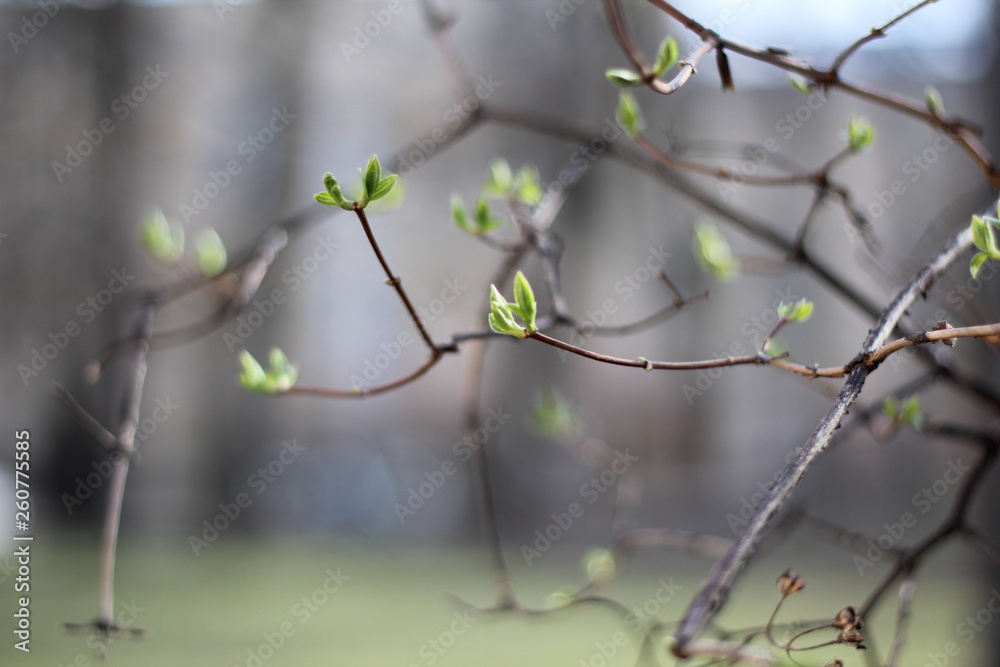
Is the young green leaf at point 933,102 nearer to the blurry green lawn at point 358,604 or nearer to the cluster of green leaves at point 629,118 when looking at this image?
the cluster of green leaves at point 629,118

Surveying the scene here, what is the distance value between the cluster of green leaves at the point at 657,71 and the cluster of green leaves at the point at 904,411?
0.47 metres

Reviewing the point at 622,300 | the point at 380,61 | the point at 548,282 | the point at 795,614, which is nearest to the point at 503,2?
the point at 380,61

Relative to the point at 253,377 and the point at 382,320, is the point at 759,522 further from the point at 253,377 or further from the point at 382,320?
the point at 382,320

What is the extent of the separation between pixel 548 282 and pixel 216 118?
1064cm

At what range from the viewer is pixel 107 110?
8117mm

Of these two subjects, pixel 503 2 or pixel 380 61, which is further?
pixel 380 61

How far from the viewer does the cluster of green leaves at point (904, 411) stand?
3.10 feet

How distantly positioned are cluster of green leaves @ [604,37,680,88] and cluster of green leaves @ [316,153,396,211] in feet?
0.68

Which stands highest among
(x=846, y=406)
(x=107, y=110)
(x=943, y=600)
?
(x=107, y=110)

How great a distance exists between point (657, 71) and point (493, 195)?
372 millimetres

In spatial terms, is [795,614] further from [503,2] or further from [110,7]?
[110,7]

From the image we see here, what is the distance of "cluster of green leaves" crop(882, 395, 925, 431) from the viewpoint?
3.10 feet

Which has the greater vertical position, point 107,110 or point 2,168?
point 107,110

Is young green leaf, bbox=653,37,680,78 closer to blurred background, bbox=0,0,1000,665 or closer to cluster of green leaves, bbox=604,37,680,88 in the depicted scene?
cluster of green leaves, bbox=604,37,680,88
